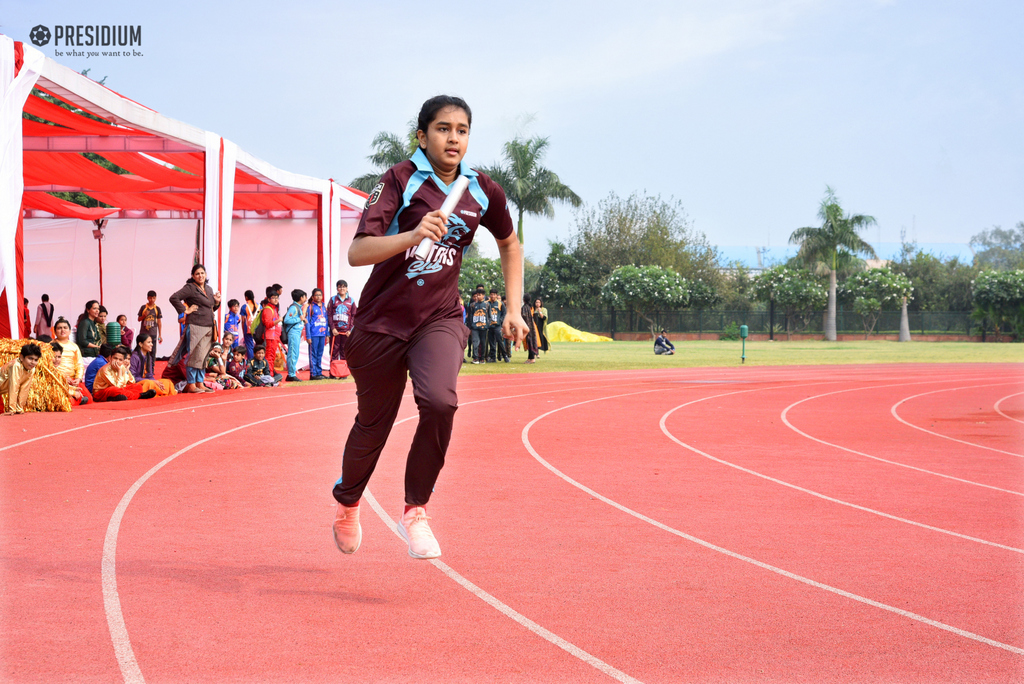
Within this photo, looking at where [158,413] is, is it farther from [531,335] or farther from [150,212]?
[150,212]

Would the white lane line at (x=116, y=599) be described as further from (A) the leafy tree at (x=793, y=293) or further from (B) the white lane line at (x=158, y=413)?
(A) the leafy tree at (x=793, y=293)

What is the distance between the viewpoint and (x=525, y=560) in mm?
4594

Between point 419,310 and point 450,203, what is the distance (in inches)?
20.9

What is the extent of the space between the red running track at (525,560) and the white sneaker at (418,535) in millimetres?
164

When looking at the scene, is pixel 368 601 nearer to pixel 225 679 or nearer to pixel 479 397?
pixel 225 679

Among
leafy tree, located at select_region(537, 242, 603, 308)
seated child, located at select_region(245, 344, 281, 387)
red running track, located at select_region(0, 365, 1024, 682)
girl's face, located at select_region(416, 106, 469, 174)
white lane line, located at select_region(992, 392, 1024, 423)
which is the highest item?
leafy tree, located at select_region(537, 242, 603, 308)

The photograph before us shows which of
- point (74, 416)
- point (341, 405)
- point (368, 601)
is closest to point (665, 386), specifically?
point (341, 405)

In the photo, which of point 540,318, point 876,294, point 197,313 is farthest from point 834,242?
point 197,313

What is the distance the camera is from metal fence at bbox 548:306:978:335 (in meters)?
50.5

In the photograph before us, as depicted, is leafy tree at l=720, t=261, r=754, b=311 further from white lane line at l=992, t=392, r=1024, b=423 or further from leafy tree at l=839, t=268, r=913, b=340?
white lane line at l=992, t=392, r=1024, b=423

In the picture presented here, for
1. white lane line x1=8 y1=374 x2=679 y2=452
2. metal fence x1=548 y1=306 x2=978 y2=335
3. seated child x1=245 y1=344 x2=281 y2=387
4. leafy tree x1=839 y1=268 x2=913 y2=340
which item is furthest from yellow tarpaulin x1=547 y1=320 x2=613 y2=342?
seated child x1=245 y1=344 x2=281 y2=387

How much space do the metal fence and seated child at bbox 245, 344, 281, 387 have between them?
35762 millimetres

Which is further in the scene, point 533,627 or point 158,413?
point 158,413

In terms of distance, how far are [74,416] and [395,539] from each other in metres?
6.99
